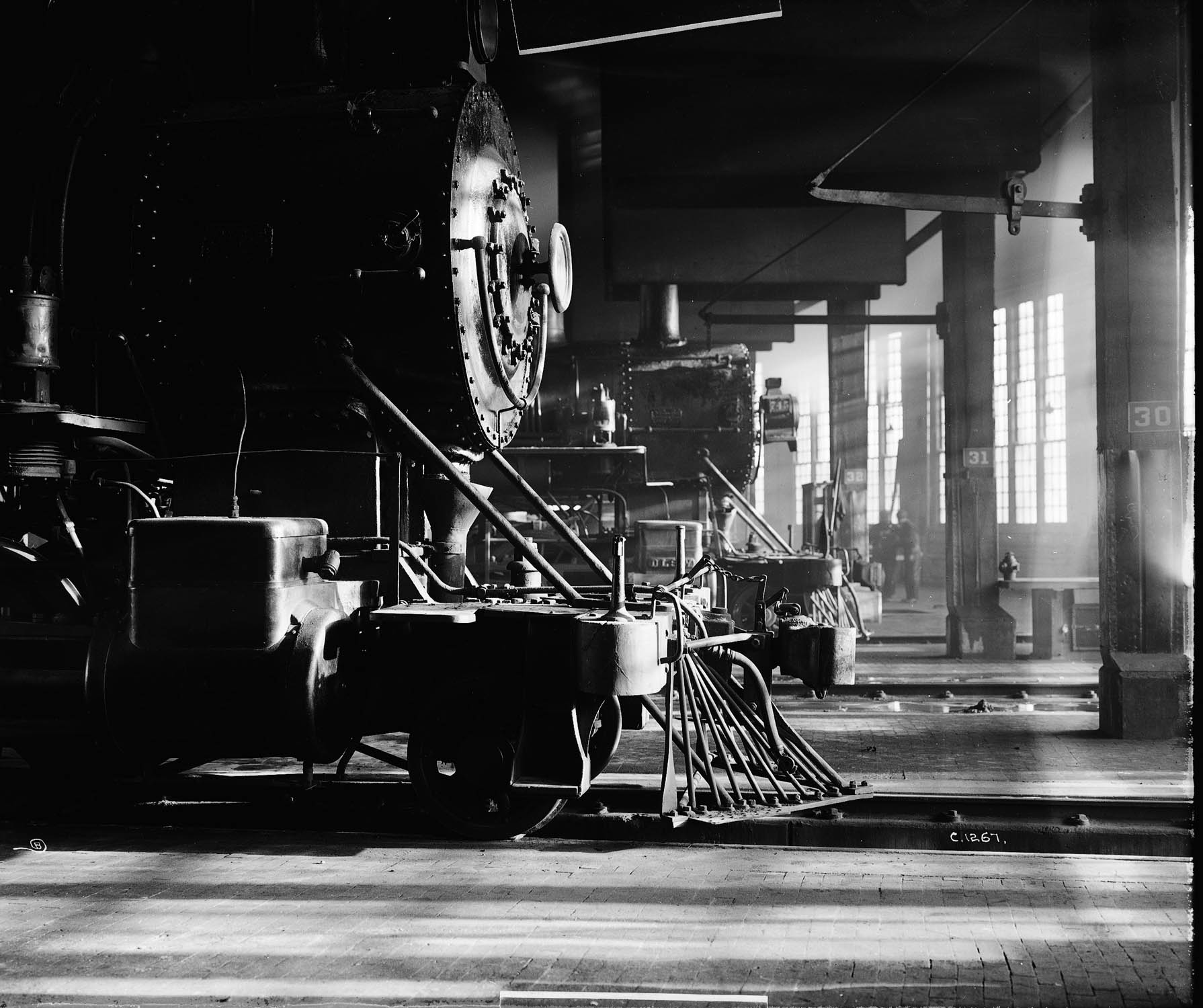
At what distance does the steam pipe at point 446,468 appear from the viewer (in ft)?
14.0

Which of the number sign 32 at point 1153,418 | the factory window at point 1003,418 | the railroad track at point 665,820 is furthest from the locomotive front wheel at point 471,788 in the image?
the factory window at point 1003,418

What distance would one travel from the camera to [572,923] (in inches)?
126

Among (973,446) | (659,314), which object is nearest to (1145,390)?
(973,446)

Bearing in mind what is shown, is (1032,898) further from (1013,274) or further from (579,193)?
→ (1013,274)

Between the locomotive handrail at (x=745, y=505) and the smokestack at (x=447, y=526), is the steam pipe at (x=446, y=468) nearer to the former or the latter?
the smokestack at (x=447, y=526)

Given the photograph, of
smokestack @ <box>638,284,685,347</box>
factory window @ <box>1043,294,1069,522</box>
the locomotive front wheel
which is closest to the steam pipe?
the locomotive front wheel

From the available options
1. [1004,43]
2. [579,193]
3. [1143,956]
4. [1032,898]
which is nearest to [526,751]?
[1032,898]

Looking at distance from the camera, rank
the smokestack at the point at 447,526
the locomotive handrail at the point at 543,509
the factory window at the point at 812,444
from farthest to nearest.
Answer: the factory window at the point at 812,444, the locomotive handrail at the point at 543,509, the smokestack at the point at 447,526

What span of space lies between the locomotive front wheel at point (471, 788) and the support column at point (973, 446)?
7.71 metres

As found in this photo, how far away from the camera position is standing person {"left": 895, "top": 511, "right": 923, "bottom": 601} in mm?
21344

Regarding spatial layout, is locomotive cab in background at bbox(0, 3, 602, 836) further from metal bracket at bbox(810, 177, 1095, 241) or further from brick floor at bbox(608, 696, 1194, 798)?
metal bracket at bbox(810, 177, 1095, 241)

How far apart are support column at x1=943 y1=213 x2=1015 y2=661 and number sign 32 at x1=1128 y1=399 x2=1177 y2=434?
4561 millimetres

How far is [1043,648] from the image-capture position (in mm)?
10852

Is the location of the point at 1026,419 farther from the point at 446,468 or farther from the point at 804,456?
the point at 446,468
